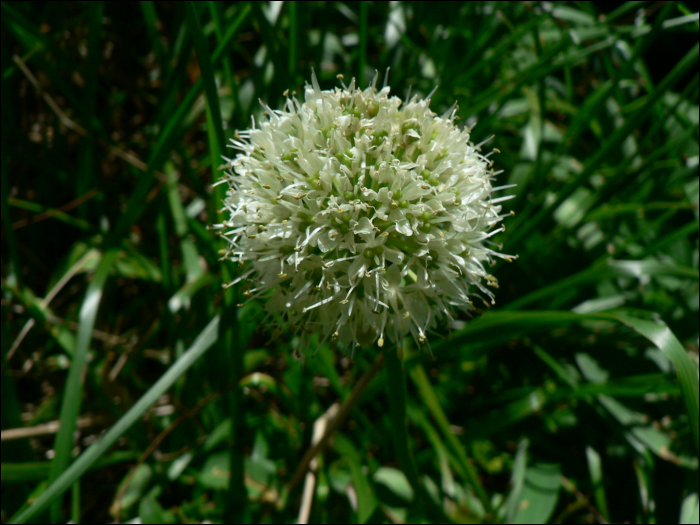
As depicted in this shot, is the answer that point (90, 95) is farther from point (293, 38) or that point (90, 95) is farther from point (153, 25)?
point (293, 38)

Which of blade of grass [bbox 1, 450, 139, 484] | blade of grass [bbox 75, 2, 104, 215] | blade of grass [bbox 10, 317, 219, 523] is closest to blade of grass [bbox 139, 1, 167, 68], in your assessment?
blade of grass [bbox 75, 2, 104, 215]

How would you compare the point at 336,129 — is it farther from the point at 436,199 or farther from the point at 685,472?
the point at 685,472

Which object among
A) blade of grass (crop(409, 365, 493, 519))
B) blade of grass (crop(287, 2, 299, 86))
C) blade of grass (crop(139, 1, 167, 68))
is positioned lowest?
blade of grass (crop(409, 365, 493, 519))

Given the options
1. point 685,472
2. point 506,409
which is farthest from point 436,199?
point 685,472

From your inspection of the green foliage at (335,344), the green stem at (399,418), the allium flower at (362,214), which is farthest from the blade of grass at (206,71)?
the green stem at (399,418)

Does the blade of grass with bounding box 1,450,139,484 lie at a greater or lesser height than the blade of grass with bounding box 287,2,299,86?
lesser

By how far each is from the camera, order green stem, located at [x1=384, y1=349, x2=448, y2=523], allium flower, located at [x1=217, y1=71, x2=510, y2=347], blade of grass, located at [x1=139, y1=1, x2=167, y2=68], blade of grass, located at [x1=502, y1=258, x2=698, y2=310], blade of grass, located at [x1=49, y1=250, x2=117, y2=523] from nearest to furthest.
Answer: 1. allium flower, located at [x1=217, y1=71, x2=510, y2=347]
2. green stem, located at [x1=384, y1=349, x2=448, y2=523]
3. blade of grass, located at [x1=49, y1=250, x2=117, y2=523]
4. blade of grass, located at [x1=502, y1=258, x2=698, y2=310]
5. blade of grass, located at [x1=139, y1=1, x2=167, y2=68]

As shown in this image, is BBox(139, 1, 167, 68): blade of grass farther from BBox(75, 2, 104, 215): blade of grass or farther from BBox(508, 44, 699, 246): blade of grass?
BBox(508, 44, 699, 246): blade of grass
